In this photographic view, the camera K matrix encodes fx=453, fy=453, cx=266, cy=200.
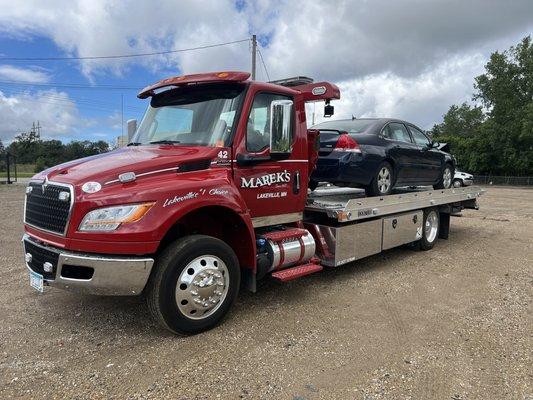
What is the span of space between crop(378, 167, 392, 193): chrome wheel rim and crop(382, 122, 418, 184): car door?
0.24m

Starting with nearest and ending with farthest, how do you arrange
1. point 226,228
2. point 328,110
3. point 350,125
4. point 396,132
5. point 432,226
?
point 226,228 < point 328,110 < point 350,125 < point 396,132 < point 432,226

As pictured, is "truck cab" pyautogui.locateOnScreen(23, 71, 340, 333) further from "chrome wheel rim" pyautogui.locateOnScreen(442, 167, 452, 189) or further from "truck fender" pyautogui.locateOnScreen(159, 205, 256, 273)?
"chrome wheel rim" pyautogui.locateOnScreen(442, 167, 452, 189)

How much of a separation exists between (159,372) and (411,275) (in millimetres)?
4254

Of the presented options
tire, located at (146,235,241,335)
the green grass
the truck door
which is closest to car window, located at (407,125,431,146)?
the truck door

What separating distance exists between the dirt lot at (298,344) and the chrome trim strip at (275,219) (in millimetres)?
924

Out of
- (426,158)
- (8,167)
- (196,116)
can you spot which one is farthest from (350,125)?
(8,167)

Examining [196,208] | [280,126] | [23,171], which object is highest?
[280,126]

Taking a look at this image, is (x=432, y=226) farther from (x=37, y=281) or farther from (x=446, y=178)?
→ (x=37, y=281)

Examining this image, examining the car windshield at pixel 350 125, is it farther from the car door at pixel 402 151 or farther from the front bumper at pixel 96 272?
the front bumper at pixel 96 272

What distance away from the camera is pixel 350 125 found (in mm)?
7625

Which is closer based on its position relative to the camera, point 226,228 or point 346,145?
point 226,228

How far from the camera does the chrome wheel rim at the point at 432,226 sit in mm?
8586

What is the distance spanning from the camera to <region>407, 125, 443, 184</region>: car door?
8422mm

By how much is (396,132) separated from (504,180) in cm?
3803
